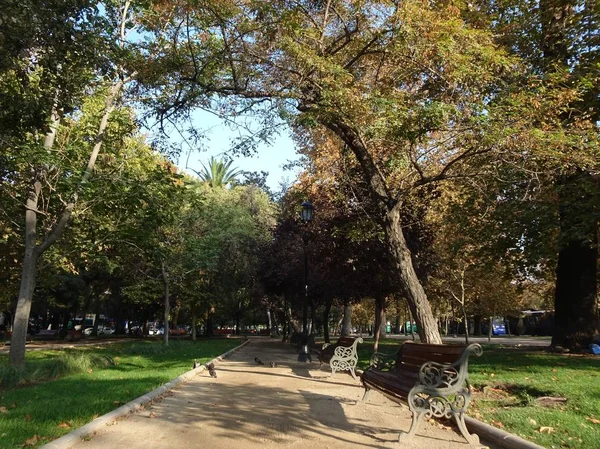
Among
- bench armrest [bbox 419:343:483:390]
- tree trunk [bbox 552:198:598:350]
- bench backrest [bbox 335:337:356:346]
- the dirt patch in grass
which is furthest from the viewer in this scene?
tree trunk [bbox 552:198:598:350]

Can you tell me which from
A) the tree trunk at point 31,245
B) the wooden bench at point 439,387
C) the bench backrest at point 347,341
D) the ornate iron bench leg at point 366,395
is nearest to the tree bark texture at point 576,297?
the bench backrest at point 347,341

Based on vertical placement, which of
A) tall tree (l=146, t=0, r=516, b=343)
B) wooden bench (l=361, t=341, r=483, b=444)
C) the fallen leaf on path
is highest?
tall tree (l=146, t=0, r=516, b=343)

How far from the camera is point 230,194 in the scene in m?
38.5

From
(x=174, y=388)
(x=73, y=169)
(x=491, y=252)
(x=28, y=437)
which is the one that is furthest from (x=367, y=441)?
(x=491, y=252)

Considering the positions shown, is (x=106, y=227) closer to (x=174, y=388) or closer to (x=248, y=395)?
(x=174, y=388)

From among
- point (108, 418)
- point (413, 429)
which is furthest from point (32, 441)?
point (413, 429)

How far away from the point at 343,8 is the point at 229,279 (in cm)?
2455

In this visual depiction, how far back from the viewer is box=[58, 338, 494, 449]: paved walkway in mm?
5750

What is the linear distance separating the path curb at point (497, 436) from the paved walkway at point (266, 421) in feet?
1.03

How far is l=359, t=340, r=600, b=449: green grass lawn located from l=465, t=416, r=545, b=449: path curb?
17 centimetres

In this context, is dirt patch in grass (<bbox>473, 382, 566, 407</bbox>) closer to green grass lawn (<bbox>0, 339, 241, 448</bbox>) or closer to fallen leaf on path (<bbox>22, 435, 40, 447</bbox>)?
green grass lawn (<bbox>0, 339, 241, 448</bbox>)

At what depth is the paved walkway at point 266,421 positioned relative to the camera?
575 cm

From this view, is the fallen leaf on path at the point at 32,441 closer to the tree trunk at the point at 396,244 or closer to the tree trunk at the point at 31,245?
the tree trunk at the point at 396,244

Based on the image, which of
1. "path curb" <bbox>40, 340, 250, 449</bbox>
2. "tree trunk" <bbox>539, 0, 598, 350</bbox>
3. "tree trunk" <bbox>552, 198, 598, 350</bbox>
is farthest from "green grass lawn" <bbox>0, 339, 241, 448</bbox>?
"tree trunk" <bbox>552, 198, 598, 350</bbox>
